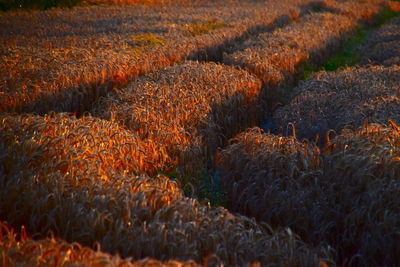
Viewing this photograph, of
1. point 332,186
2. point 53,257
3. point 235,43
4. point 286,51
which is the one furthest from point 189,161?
point 235,43

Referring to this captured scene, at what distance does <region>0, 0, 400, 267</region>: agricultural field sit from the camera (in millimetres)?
3775

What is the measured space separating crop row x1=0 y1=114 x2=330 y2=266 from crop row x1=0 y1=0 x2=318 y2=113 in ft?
9.30

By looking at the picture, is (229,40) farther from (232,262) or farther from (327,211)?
(232,262)

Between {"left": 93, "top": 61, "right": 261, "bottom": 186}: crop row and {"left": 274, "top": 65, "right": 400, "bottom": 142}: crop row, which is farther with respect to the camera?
{"left": 274, "top": 65, "right": 400, "bottom": 142}: crop row

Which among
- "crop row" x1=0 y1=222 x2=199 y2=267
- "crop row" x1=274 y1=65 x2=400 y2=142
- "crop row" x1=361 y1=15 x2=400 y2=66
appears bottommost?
"crop row" x1=361 y1=15 x2=400 y2=66

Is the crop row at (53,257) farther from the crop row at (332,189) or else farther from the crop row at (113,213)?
the crop row at (332,189)

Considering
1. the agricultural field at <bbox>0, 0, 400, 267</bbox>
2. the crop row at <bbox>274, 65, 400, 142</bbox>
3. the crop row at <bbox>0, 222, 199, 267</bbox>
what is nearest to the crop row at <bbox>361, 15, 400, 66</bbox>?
the agricultural field at <bbox>0, 0, 400, 267</bbox>

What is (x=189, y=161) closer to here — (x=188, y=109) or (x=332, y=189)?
(x=188, y=109)

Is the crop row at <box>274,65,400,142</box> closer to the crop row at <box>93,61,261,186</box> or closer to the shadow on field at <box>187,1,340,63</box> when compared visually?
the crop row at <box>93,61,261,186</box>

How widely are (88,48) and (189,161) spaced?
542cm

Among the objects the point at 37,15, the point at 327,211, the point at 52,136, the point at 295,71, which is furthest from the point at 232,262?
the point at 37,15

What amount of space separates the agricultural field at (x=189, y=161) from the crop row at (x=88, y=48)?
0.15 ft

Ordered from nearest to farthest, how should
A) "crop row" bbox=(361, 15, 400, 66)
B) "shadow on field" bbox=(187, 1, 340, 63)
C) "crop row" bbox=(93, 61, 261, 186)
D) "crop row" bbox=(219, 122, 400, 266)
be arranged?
"crop row" bbox=(219, 122, 400, 266), "crop row" bbox=(93, 61, 261, 186), "crop row" bbox=(361, 15, 400, 66), "shadow on field" bbox=(187, 1, 340, 63)

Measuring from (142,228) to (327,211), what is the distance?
206 cm
